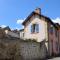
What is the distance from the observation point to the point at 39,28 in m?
33.8

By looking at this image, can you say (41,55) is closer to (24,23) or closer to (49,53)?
(49,53)

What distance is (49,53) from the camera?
3275 centimetres

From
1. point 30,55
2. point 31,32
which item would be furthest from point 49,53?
point 30,55

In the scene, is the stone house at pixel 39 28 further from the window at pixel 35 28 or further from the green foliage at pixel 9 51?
the green foliage at pixel 9 51

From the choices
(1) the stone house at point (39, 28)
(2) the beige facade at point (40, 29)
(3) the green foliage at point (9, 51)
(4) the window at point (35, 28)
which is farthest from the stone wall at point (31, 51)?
(4) the window at point (35, 28)

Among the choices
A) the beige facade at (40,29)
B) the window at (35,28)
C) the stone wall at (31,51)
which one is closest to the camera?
the stone wall at (31,51)

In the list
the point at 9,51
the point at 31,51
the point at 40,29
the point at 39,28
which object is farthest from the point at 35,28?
the point at 9,51

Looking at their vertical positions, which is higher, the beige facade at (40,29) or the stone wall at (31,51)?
the beige facade at (40,29)

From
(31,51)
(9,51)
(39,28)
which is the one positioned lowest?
(31,51)

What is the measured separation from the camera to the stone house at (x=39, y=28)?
33.2 m

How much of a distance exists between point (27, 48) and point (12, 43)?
3.91 metres

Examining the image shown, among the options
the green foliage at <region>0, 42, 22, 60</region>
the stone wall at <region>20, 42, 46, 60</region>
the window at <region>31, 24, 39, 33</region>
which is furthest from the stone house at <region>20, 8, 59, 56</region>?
the green foliage at <region>0, 42, 22, 60</region>

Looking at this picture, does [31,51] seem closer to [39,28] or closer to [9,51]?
[9,51]

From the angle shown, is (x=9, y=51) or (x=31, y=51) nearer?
(x=9, y=51)
